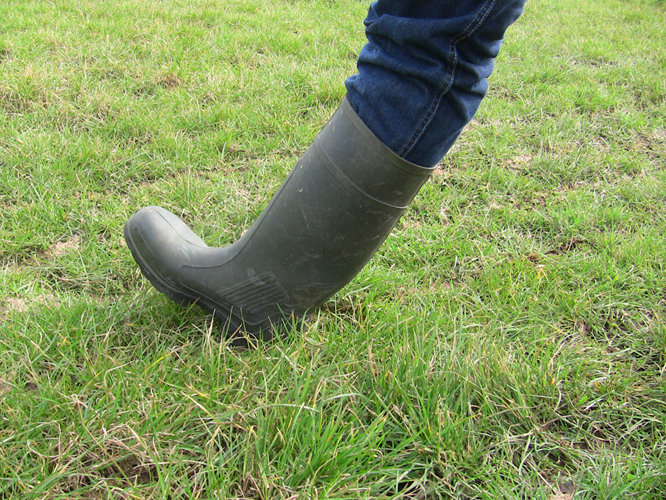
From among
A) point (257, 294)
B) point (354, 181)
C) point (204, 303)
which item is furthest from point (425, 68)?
point (204, 303)

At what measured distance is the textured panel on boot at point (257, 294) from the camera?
1.18 meters

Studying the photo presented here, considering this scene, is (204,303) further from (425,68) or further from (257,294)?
(425,68)

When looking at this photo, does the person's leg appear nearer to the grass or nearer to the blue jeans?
the blue jeans

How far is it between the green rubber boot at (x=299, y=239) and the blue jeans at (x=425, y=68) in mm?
44

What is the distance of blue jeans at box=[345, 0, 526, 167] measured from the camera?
81cm

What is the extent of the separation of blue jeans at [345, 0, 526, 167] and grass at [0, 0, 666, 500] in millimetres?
520

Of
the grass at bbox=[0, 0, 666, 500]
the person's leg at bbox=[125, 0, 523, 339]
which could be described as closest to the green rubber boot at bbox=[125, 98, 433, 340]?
the person's leg at bbox=[125, 0, 523, 339]

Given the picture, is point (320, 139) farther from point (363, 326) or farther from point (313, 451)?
point (313, 451)

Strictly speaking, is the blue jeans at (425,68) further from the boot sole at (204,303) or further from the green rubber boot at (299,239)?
the boot sole at (204,303)

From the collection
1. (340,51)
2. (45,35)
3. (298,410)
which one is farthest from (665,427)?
(45,35)

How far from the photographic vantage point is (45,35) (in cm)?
290

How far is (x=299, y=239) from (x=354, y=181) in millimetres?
194

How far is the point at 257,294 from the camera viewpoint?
1200 millimetres

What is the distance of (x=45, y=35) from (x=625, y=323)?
337 cm
